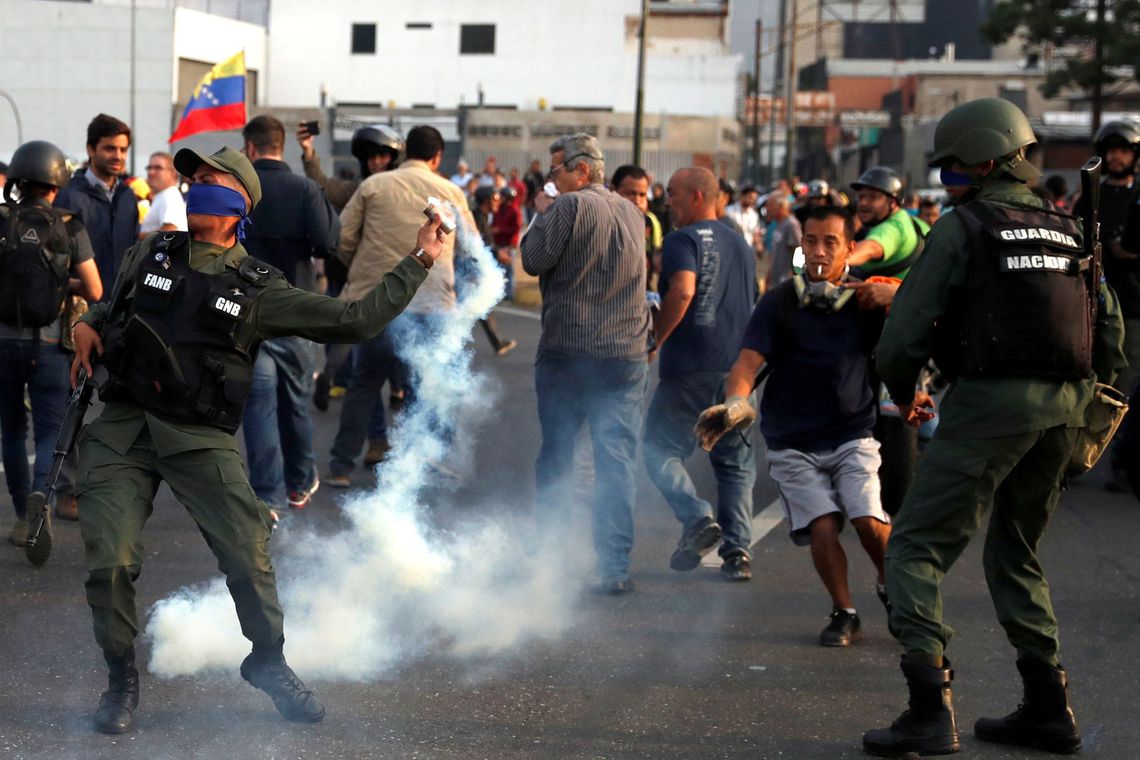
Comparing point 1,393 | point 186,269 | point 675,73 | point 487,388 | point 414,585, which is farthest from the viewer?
point 675,73

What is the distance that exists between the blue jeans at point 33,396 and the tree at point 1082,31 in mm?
29649

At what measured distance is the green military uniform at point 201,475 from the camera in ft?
14.7

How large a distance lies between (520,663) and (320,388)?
604 centimetres

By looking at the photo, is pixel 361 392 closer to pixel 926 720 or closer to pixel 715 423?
pixel 715 423

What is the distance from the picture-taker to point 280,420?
25.6 ft

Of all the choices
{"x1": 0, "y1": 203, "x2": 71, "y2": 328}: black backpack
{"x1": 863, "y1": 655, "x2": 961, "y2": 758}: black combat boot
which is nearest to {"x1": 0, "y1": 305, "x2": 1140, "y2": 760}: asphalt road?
{"x1": 863, "y1": 655, "x2": 961, "y2": 758}: black combat boot

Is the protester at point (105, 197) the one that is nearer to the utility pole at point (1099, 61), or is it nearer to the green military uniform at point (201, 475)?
the green military uniform at point (201, 475)

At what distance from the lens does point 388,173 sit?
805 cm

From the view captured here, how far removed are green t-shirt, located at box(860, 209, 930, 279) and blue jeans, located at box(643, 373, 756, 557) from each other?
49.0 inches

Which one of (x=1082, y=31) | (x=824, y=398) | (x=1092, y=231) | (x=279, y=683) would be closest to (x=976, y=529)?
(x=1092, y=231)

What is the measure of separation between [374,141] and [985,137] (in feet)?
15.2

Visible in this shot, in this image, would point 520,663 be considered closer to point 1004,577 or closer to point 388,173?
point 1004,577

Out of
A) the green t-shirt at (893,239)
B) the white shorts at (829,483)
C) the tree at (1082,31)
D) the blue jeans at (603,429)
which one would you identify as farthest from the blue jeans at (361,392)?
the tree at (1082,31)

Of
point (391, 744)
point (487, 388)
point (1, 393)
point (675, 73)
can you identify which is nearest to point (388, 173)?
point (1, 393)
